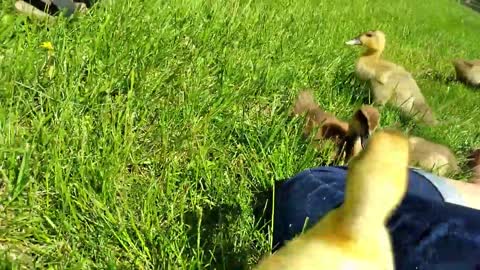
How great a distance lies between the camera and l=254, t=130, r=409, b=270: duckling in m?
1.37

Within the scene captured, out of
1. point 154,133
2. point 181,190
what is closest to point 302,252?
point 181,190

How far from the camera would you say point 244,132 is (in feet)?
11.1

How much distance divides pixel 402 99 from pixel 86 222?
3.57 m

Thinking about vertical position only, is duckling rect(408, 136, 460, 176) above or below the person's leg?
below

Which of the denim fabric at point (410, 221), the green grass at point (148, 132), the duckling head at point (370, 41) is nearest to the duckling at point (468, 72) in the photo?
the duckling head at point (370, 41)

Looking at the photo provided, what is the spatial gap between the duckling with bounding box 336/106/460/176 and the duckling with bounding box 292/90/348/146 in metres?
0.07

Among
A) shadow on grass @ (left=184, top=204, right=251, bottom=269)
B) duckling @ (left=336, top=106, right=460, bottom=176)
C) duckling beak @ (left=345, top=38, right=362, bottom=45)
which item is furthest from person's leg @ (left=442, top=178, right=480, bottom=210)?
duckling beak @ (left=345, top=38, right=362, bottom=45)

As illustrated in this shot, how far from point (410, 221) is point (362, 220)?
4.26ft

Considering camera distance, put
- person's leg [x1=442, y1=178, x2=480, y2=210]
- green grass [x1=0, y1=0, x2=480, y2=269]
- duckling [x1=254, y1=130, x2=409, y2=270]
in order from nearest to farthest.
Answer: duckling [x1=254, y1=130, x2=409, y2=270] < green grass [x1=0, y1=0, x2=480, y2=269] < person's leg [x1=442, y1=178, x2=480, y2=210]

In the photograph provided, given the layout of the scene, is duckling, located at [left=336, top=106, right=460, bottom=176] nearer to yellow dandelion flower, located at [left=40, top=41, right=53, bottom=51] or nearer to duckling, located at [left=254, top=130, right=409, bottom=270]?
yellow dandelion flower, located at [left=40, top=41, right=53, bottom=51]

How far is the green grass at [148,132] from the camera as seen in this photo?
2.42m

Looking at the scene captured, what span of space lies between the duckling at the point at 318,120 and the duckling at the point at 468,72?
420 cm

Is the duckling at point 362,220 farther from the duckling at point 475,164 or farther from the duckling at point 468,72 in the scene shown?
the duckling at point 468,72

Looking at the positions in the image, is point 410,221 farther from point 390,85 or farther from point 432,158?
point 390,85
